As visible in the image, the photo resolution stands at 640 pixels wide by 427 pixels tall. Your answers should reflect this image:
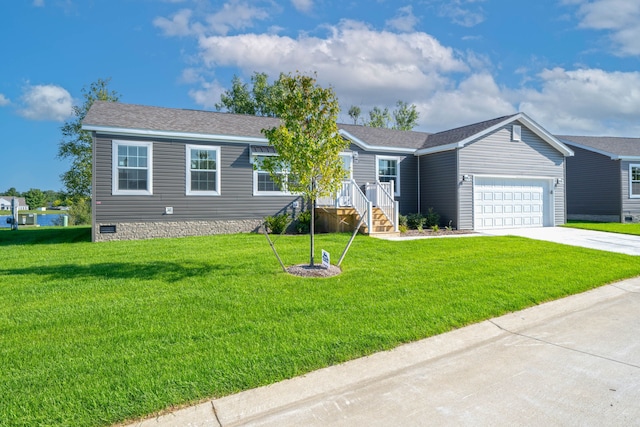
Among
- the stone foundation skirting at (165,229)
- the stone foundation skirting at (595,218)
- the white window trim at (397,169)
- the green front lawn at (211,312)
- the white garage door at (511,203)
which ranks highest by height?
the white window trim at (397,169)

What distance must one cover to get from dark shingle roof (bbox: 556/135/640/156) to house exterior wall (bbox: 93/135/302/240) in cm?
1710

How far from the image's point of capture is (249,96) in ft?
105

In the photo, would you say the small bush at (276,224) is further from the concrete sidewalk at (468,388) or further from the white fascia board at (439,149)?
the concrete sidewalk at (468,388)

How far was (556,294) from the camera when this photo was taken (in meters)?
5.84

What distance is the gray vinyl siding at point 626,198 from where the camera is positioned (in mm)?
19344

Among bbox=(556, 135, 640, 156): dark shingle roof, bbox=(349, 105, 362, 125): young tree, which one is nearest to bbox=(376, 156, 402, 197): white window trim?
bbox=(556, 135, 640, 156): dark shingle roof

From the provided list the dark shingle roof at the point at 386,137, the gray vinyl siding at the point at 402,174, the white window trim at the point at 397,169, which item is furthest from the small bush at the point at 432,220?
the dark shingle roof at the point at 386,137

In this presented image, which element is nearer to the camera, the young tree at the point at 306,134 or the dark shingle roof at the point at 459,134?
the young tree at the point at 306,134

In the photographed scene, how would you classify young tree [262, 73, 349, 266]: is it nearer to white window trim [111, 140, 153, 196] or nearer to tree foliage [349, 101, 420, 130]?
white window trim [111, 140, 153, 196]

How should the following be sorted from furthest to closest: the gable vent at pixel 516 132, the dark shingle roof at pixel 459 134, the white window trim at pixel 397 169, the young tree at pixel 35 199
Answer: the young tree at pixel 35 199 < the gable vent at pixel 516 132 < the white window trim at pixel 397 169 < the dark shingle roof at pixel 459 134

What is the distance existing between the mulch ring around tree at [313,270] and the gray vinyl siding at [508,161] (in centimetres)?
946

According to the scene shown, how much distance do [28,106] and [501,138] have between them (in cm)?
6052

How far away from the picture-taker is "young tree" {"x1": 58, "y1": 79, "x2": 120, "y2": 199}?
2433 cm

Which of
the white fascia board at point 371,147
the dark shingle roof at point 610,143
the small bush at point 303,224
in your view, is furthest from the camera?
the dark shingle roof at point 610,143
